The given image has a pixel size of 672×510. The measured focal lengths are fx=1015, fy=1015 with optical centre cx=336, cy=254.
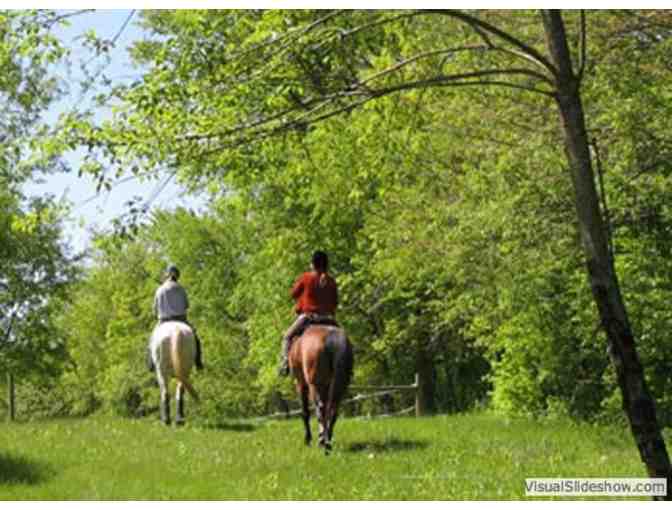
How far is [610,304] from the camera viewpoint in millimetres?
8367

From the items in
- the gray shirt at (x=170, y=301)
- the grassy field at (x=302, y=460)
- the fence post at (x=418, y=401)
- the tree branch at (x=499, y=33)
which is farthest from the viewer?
the fence post at (x=418, y=401)

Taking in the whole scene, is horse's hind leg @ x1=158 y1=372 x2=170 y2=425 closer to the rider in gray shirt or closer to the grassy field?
the grassy field

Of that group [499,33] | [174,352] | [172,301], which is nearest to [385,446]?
[174,352]

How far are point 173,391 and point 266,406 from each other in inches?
188

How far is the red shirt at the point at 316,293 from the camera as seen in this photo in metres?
14.5

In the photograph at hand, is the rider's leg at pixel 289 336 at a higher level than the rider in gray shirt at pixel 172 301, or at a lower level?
lower

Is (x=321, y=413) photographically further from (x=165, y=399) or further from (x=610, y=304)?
(x=610, y=304)

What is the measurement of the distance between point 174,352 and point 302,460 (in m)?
6.06

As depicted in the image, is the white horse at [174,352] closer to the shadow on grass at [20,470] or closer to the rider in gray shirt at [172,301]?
the rider in gray shirt at [172,301]

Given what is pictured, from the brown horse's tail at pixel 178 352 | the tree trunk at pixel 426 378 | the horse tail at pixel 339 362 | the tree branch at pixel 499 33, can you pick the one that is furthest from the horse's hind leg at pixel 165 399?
the tree trunk at pixel 426 378

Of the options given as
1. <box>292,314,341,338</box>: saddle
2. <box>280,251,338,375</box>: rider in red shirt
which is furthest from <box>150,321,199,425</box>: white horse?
<box>292,314,341,338</box>: saddle

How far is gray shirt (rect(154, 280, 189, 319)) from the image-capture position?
18.6 meters

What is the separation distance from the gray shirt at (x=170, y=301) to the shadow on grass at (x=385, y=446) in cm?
514

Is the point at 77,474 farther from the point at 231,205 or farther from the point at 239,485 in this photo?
the point at 231,205
